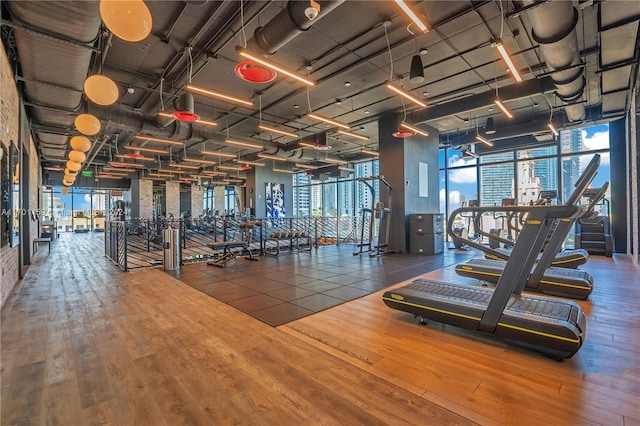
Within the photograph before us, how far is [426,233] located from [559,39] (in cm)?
553

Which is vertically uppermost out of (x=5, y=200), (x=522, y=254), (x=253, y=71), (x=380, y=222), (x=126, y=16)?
(x=253, y=71)

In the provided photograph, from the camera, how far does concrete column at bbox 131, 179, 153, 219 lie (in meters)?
18.8

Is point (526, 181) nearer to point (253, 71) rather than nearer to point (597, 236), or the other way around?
point (597, 236)

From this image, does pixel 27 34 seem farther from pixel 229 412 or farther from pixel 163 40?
pixel 229 412

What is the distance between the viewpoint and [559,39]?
381 centimetres

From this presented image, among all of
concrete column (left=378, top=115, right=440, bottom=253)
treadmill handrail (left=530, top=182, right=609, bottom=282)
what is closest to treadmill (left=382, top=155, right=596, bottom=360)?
treadmill handrail (left=530, top=182, right=609, bottom=282)

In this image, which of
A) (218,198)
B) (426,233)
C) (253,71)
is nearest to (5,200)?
(253,71)

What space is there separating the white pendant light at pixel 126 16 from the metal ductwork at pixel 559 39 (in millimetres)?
3982

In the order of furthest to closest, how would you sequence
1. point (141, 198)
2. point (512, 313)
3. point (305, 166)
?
point (141, 198) < point (305, 166) < point (512, 313)

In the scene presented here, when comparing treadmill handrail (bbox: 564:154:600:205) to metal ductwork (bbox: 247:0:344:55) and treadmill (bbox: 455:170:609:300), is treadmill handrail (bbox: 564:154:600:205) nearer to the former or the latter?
treadmill (bbox: 455:170:609:300)

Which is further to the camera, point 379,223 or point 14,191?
point 379,223

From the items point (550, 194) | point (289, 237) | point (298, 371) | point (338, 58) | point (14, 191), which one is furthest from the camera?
point (289, 237)

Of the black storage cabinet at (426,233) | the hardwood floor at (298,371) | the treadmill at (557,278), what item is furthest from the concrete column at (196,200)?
the treadmill at (557,278)

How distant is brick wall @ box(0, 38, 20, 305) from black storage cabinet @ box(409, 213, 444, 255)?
8.58 metres
